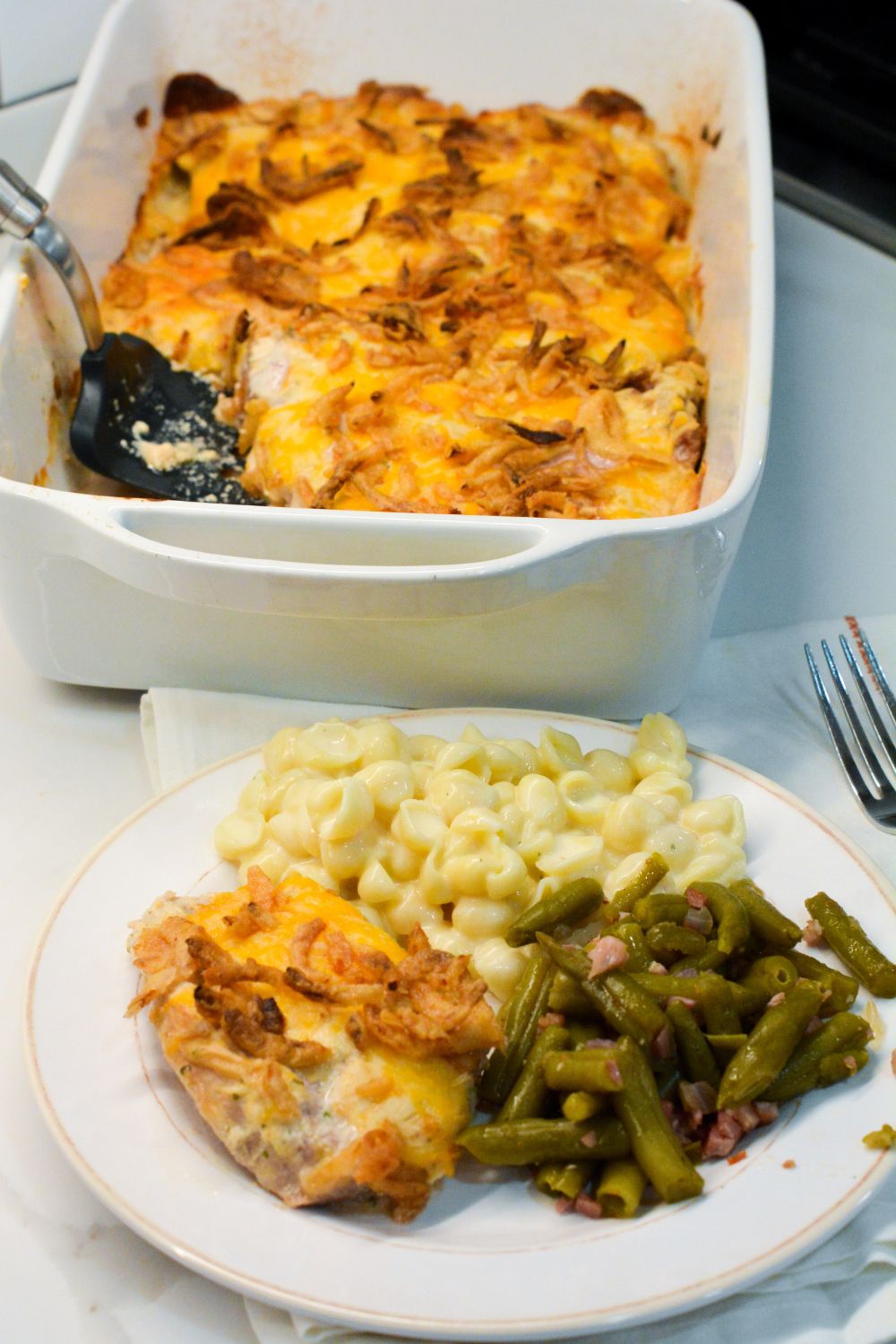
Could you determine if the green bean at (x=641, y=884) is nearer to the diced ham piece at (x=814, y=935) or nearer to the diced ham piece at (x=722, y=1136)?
the diced ham piece at (x=814, y=935)

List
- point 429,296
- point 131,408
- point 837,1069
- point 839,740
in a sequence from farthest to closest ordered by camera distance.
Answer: point 429,296
point 131,408
point 839,740
point 837,1069

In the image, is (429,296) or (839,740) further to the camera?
(429,296)

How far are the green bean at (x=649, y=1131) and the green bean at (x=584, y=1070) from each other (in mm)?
13

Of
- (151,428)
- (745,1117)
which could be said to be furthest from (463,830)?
(151,428)

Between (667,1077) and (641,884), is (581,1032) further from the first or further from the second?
(641,884)

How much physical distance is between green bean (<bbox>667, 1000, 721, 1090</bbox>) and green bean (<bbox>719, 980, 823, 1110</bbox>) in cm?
2

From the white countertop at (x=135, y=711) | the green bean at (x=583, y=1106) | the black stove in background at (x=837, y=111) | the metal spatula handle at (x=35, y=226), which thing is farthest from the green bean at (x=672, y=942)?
the black stove in background at (x=837, y=111)

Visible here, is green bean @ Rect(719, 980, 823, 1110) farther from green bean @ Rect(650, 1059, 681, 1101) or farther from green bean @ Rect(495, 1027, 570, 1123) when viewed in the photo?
green bean @ Rect(495, 1027, 570, 1123)

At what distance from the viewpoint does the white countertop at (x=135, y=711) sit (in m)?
1.46

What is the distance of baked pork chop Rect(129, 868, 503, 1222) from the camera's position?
1.39 meters

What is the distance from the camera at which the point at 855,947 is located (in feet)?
5.30

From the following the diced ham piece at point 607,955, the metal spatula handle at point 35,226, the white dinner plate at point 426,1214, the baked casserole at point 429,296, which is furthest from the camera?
the metal spatula handle at point 35,226

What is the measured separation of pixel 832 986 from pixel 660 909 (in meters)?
0.20

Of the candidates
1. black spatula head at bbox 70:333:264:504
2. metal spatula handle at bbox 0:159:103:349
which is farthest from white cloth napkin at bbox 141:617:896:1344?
metal spatula handle at bbox 0:159:103:349
